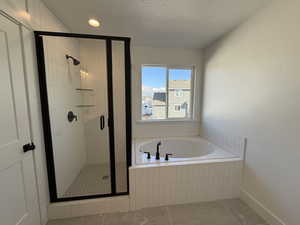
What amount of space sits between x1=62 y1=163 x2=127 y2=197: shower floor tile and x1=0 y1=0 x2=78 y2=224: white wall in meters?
0.38

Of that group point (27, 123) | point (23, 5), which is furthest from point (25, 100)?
point (23, 5)

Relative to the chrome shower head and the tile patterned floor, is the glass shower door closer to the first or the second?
the chrome shower head

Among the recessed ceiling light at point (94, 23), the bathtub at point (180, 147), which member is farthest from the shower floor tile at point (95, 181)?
the recessed ceiling light at point (94, 23)

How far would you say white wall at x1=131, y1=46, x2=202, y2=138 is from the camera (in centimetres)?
264

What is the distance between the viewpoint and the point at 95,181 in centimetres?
214

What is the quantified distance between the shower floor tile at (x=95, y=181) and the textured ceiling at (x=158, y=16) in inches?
78.3

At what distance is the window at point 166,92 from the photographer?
279 centimetres

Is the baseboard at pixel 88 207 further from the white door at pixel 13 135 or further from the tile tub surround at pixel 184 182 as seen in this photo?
the white door at pixel 13 135

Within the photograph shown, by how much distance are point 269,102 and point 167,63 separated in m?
1.75

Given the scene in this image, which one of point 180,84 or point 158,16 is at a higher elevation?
point 158,16

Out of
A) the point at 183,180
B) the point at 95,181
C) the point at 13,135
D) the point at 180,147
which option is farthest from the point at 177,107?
the point at 13,135

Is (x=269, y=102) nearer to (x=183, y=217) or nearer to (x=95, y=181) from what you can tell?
(x=183, y=217)

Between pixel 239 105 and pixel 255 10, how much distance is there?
3.68 ft

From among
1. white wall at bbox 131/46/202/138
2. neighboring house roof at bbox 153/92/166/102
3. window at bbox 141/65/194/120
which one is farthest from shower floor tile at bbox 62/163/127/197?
neighboring house roof at bbox 153/92/166/102
